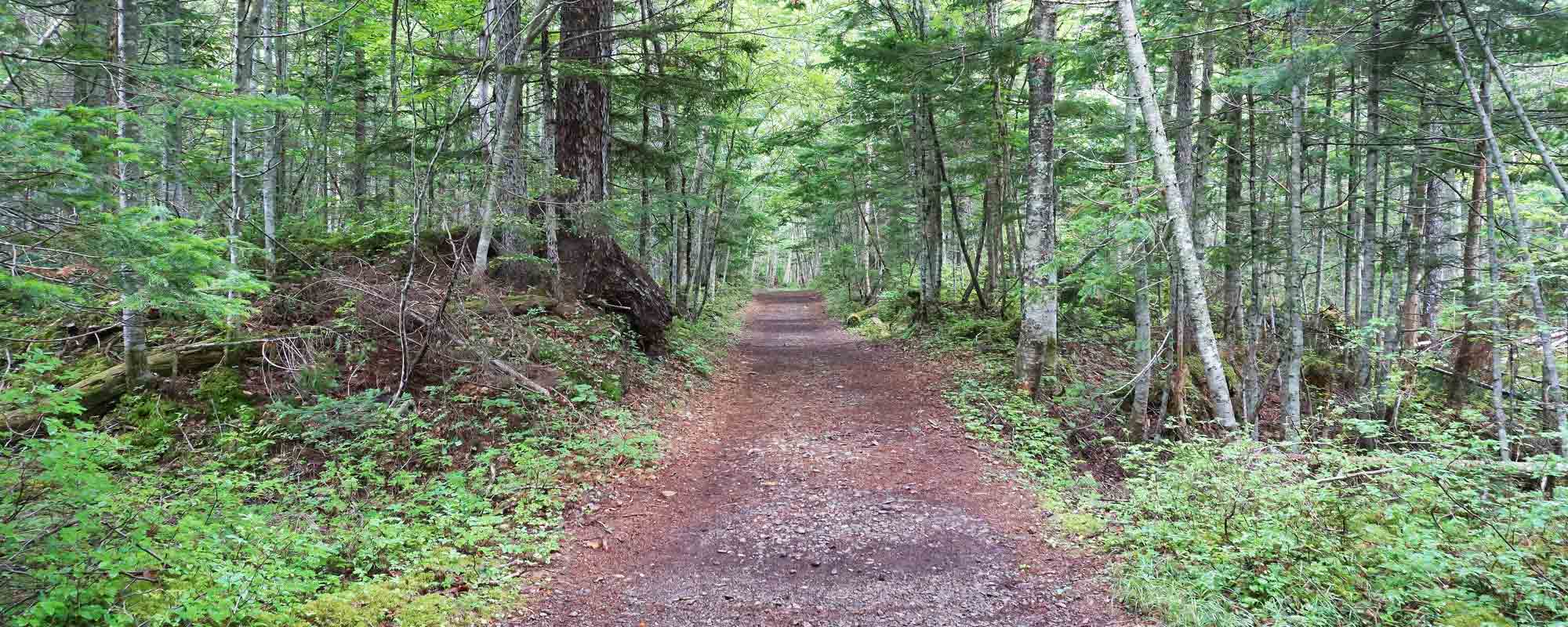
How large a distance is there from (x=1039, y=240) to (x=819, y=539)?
6.49 meters

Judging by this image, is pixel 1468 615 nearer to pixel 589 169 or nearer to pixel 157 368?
pixel 589 169

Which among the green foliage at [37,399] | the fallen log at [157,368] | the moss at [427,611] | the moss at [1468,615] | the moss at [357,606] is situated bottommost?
the moss at [427,611]

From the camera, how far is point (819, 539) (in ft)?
18.3

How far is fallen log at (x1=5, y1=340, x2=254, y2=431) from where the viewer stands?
6191 mm

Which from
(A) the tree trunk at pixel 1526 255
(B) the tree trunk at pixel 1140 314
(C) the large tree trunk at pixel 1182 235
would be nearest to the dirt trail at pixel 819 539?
(C) the large tree trunk at pixel 1182 235

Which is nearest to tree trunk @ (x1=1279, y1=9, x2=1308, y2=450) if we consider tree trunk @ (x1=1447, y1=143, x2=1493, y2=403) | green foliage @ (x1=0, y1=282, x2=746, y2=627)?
tree trunk @ (x1=1447, y1=143, x2=1493, y2=403)

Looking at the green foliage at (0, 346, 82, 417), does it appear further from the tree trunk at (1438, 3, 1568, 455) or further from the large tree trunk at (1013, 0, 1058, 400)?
the tree trunk at (1438, 3, 1568, 455)

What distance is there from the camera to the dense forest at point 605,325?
3689mm

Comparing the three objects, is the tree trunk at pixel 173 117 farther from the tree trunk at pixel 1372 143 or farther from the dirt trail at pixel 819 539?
the tree trunk at pixel 1372 143

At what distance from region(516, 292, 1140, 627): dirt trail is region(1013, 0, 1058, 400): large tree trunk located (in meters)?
1.66

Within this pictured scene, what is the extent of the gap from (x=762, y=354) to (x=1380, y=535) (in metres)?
11.9

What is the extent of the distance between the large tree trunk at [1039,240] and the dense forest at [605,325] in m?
0.07

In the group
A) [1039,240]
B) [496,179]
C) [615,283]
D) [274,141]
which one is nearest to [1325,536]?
[1039,240]

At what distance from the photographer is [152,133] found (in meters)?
4.22
